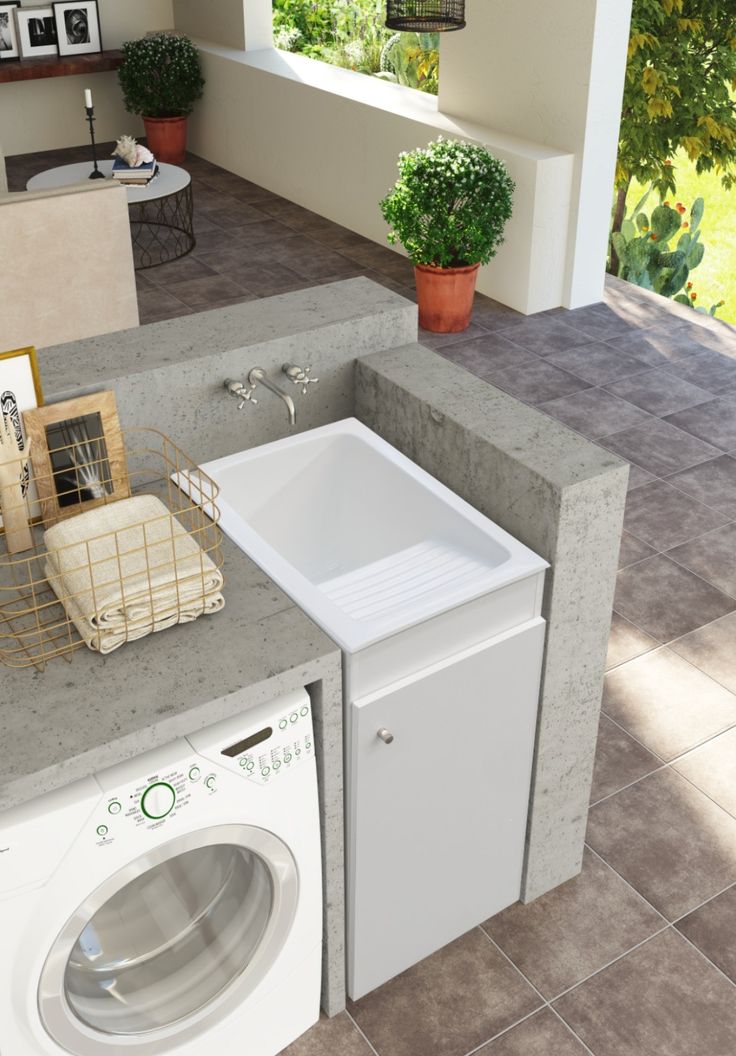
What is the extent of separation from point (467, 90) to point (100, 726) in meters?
4.82

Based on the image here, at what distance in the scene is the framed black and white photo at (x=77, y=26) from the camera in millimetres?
7910

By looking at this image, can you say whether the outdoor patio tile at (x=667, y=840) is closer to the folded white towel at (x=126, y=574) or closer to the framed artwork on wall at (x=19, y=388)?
the folded white towel at (x=126, y=574)

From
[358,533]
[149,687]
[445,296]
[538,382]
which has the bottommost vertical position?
[538,382]

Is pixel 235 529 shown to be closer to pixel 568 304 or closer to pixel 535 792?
pixel 535 792

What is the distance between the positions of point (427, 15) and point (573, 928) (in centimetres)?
405

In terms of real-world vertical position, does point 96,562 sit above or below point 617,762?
above

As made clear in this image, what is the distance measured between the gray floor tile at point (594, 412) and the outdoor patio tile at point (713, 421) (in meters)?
0.16

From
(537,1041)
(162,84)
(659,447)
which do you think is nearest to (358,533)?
(537,1041)

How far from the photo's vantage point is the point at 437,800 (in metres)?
2.24

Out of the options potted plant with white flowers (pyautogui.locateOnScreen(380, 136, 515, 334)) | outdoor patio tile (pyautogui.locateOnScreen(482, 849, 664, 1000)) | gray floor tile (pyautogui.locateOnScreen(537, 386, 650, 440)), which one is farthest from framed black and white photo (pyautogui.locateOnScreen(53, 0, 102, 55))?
outdoor patio tile (pyautogui.locateOnScreen(482, 849, 664, 1000))

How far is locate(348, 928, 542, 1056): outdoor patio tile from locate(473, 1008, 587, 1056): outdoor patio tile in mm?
23

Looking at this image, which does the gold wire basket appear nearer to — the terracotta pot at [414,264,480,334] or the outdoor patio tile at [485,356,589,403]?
Result: the outdoor patio tile at [485,356,589,403]

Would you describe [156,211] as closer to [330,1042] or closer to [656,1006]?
[330,1042]

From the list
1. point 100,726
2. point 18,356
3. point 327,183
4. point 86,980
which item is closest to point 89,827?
point 100,726
